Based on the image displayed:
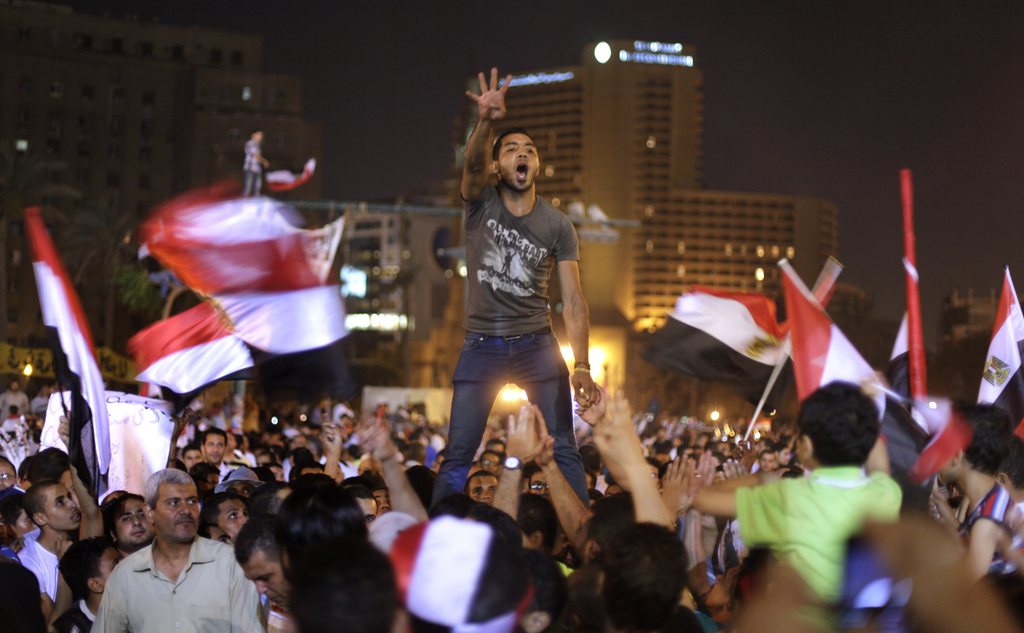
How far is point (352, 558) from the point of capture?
3613 millimetres

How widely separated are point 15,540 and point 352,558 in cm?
535

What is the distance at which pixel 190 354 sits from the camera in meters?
9.54

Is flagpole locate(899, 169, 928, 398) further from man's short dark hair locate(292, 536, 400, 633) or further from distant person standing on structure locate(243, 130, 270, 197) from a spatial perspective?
distant person standing on structure locate(243, 130, 270, 197)

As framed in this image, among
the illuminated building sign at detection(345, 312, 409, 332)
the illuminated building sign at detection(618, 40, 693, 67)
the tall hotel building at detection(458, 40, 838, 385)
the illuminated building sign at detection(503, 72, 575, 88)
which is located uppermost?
the illuminated building sign at detection(618, 40, 693, 67)

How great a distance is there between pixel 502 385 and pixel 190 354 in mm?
2911

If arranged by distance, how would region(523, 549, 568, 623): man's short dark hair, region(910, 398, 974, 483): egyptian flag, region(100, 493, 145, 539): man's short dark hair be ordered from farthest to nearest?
region(100, 493, 145, 539): man's short dark hair < region(910, 398, 974, 483): egyptian flag < region(523, 549, 568, 623): man's short dark hair

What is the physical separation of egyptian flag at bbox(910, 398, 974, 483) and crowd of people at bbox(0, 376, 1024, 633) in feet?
0.25

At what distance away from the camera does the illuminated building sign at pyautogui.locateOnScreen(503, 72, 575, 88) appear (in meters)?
191

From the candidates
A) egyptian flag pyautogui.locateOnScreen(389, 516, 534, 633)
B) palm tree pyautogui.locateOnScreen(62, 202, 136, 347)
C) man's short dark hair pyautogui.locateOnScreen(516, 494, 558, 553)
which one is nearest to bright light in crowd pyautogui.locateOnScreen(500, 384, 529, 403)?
man's short dark hair pyautogui.locateOnScreen(516, 494, 558, 553)

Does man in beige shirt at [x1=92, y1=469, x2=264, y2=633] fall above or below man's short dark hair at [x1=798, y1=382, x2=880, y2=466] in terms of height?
below

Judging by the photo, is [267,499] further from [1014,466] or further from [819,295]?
[819,295]

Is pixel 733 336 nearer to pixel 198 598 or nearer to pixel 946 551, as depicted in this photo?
pixel 198 598

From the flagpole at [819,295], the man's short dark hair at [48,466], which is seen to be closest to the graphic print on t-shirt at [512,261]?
the flagpole at [819,295]

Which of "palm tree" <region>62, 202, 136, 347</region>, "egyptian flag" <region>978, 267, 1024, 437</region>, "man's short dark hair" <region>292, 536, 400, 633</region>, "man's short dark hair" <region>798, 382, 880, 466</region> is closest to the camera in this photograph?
"man's short dark hair" <region>292, 536, 400, 633</region>
